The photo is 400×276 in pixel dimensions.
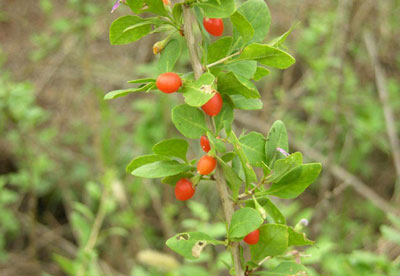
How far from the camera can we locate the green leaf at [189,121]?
0.91 m

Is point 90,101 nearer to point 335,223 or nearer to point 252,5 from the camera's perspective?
point 335,223

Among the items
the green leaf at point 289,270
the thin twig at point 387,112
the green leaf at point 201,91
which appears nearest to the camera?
the green leaf at point 201,91

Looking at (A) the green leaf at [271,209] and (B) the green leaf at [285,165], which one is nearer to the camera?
(B) the green leaf at [285,165]

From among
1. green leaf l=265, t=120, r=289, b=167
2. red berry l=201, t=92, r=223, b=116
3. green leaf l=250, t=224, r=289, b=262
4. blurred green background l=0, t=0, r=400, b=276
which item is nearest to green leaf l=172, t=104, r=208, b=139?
red berry l=201, t=92, r=223, b=116

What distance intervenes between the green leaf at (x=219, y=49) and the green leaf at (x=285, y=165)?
11.1 inches

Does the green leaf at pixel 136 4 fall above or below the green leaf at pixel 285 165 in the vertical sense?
above

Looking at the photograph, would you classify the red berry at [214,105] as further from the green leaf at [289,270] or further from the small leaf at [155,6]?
the green leaf at [289,270]

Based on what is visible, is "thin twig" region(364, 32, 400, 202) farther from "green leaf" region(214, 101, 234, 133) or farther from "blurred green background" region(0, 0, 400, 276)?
"green leaf" region(214, 101, 234, 133)

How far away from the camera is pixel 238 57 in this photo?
0.94m

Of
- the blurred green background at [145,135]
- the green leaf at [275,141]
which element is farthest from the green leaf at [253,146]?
the blurred green background at [145,135]

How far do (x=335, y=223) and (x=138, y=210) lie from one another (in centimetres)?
163

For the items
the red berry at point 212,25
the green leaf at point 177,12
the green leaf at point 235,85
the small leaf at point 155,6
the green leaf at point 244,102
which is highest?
the small leaf at point 155,6

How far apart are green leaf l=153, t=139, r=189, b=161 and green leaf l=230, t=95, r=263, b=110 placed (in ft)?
0.49

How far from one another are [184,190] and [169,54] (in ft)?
1.00
